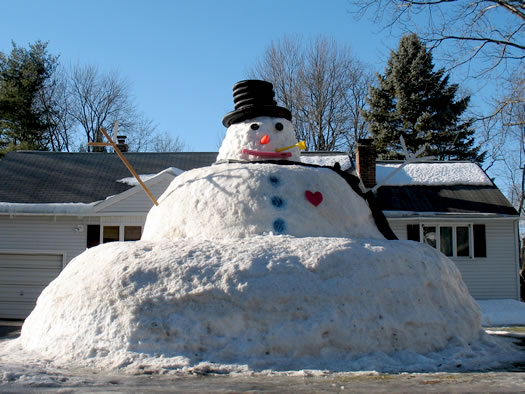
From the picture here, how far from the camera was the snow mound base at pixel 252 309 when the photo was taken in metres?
5.18

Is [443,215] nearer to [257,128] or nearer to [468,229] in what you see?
[468,229]

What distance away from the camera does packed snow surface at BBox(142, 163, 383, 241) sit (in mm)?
6379

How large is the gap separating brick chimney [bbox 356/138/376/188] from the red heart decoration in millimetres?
9010

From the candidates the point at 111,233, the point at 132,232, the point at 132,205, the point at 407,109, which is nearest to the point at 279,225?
the point at 132,205

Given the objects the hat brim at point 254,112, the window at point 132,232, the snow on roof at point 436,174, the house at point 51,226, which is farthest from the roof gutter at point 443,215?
the hat brim at point 254,112

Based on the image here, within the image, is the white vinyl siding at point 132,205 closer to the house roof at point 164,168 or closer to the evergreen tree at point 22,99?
the house roof at point 164,168

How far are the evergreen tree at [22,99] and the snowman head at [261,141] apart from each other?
22.6 meters

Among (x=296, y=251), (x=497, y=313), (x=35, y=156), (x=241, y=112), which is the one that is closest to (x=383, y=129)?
(x=497, y=313)

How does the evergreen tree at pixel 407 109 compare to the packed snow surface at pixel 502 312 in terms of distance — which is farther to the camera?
the evergreen tree at pixel 407 109

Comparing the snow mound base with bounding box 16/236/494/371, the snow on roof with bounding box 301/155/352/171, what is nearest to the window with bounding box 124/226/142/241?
the snow on roof with bounding box 301/155/352/171

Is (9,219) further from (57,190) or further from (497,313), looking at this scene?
(497,313)

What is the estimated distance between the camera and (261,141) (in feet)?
24.0

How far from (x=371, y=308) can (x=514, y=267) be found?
38.7 feet

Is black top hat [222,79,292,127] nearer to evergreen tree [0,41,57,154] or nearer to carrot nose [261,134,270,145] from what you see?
carrot nose [261,134,270,145]
